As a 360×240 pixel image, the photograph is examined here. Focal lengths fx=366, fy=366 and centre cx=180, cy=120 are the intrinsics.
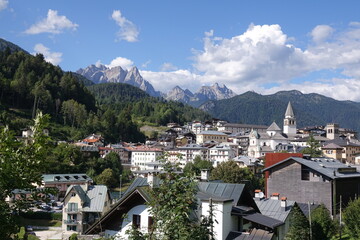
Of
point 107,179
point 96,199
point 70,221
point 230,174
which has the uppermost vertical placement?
point 230,174

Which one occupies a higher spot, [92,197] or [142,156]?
[142,156]

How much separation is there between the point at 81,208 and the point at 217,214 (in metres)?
39.8

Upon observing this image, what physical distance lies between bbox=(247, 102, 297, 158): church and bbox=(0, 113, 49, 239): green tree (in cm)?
11448

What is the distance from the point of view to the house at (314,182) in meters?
37.0

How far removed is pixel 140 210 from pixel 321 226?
17356 mm

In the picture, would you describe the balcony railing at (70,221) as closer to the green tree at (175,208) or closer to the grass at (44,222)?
the grass at (44,222)

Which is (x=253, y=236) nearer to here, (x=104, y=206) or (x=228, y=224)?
(x=228, y=224)

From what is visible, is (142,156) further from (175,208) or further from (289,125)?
(175,208)

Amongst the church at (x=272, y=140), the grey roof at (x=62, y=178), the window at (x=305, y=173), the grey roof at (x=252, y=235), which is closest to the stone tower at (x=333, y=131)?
the church at (x=272, y=140)

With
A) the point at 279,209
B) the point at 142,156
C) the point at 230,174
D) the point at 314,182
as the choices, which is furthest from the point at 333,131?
the point at 279,209

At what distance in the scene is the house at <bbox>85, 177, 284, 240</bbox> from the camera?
42.1ft

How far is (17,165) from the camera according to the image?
632 centimetres

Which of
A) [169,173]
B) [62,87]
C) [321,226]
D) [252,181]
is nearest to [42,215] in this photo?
[252,181]

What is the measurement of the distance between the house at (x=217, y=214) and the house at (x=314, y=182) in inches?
851
